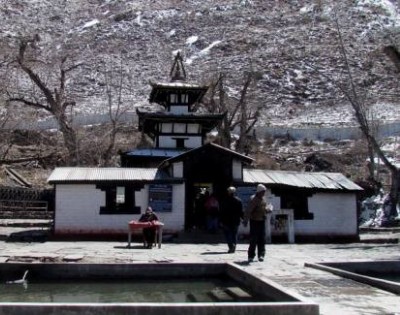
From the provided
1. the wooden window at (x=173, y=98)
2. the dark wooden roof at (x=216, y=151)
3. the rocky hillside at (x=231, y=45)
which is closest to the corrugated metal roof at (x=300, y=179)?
the dark wooden roof at (x=216, y=151)

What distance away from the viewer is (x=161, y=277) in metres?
11.9

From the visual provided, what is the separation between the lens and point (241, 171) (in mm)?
23875

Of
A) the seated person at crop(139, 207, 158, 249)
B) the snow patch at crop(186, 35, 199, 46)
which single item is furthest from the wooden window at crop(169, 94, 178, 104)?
the snow patch at crop(186, 35, 199, 46)

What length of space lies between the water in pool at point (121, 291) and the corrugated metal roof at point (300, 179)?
40.0 feet

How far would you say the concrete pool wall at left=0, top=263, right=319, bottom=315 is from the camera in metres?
7.35

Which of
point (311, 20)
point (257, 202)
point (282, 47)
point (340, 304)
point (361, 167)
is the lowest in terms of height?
point (340, 304)

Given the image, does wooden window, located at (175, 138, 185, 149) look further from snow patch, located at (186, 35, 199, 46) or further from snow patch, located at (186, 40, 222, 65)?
snow patch, located at (186, 35, 199, 46)

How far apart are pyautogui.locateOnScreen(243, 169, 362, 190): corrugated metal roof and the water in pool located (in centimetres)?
1219

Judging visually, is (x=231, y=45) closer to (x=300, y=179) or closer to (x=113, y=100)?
(x=113, y=100)

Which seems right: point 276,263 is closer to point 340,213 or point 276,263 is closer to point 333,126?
point 340,213

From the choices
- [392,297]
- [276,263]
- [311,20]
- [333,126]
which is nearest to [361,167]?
[333,126]

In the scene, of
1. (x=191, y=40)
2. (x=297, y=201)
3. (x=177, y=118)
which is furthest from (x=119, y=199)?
(x=191, y=40)

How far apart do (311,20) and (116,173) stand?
286 feet

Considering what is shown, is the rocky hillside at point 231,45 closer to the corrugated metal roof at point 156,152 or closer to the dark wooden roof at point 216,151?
the corrugated metal roof at point 156,152
